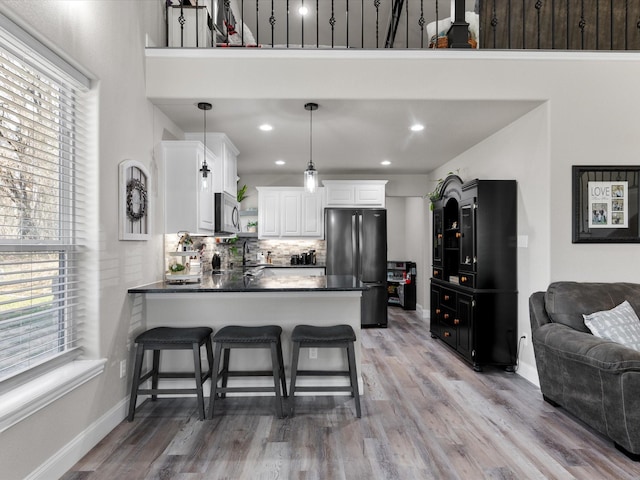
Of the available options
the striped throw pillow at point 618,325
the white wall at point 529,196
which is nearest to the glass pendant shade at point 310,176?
the white wall at point 529,196

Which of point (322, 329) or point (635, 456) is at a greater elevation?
point (322, 329)

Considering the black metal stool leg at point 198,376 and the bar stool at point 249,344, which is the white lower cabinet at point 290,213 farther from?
the black metal stool leg at point 198,376

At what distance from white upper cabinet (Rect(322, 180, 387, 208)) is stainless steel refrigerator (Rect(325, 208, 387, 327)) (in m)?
0.20

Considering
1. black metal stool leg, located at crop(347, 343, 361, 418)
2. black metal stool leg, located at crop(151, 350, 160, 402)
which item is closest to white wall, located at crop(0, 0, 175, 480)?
black metal stool leg, located at crop(151, 350, 160, 402)

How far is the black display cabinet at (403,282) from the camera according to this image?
7.38 metres

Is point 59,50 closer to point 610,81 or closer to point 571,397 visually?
point 571,397

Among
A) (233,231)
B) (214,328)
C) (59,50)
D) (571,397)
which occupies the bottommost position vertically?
(571,397)

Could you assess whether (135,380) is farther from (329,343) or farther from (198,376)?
(329,343)

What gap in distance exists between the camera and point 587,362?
7.98 ft

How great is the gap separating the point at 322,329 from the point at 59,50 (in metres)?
2.42

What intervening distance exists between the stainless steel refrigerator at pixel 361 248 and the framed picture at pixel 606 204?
2.99 meters

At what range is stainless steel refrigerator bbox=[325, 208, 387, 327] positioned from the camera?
5961 mm

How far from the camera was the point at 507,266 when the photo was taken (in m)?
3.84

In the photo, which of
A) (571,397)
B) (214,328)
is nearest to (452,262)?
(571,397)
